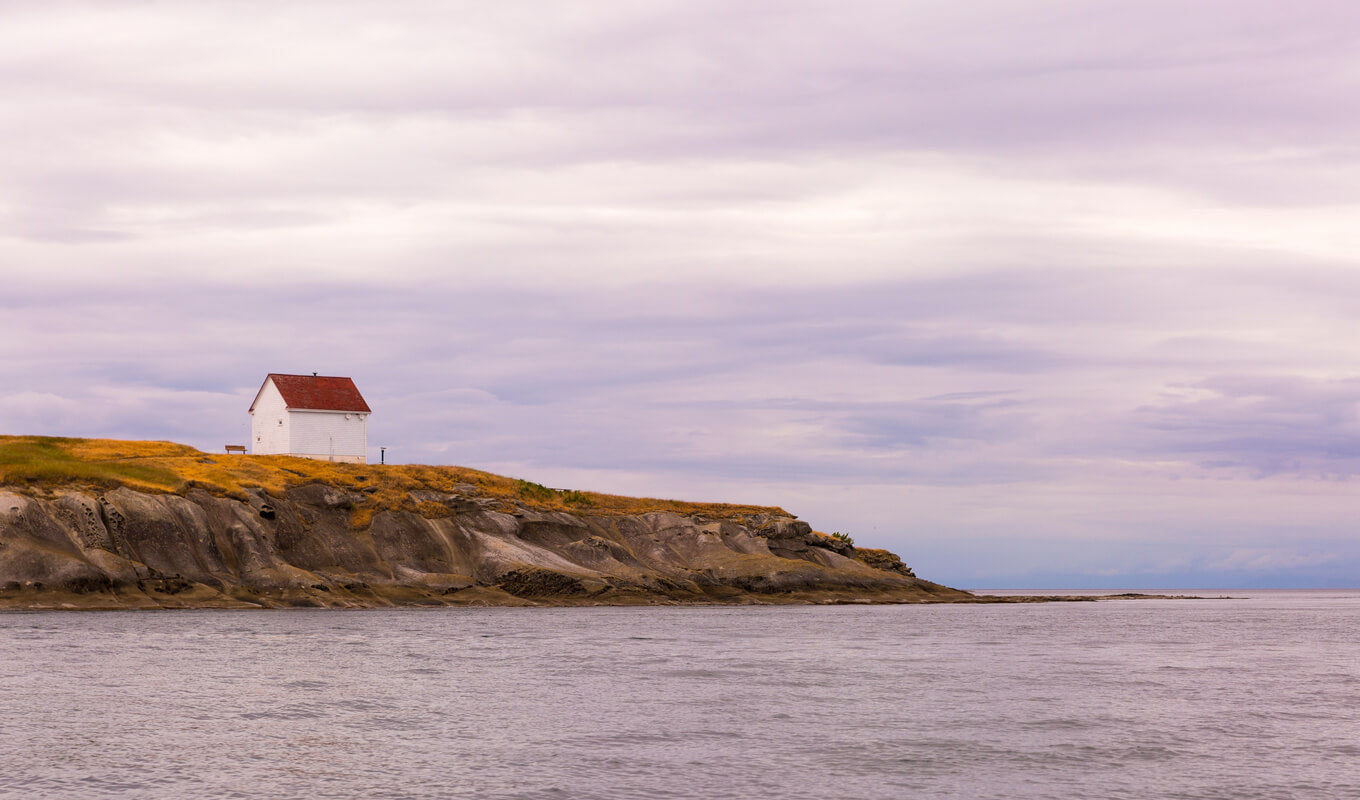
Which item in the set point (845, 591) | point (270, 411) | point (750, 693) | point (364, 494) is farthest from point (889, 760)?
point (270, 411)

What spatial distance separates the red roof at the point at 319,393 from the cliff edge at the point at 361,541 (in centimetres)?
863

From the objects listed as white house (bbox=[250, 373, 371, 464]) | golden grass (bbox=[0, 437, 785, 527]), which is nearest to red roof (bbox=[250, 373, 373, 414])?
white house (bbox=[250, 373, 371, 464])

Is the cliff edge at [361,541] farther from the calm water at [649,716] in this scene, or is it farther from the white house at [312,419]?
the calm water at [649,716]

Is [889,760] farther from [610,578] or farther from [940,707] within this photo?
[610,578]

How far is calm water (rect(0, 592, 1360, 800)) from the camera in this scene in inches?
974

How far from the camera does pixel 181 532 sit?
78.6 meters

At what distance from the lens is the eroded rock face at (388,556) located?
72625mm

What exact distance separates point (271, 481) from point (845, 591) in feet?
151

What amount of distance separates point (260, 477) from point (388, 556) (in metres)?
12.0

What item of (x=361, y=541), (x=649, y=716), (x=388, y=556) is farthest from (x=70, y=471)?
(x=649, y=716)

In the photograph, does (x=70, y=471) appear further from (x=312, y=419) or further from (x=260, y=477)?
(x=312, y=419)

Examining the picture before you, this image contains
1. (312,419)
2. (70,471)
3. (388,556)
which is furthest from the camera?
(312,419)

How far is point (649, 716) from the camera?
33.8 meters

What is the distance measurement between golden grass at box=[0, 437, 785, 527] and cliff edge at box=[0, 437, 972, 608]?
224 mm
